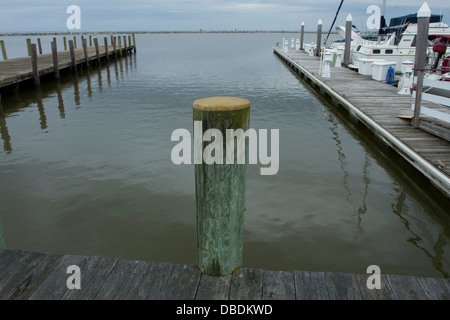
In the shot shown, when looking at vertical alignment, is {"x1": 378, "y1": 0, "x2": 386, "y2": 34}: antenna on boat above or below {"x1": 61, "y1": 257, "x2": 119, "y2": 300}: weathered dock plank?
above

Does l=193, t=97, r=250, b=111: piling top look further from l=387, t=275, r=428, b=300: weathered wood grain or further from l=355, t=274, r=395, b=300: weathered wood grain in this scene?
l=387, t=275, r=428, b=300: weathered wood grain

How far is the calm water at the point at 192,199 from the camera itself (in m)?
5.08

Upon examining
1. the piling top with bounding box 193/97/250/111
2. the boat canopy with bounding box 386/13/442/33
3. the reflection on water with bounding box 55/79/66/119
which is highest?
the boat canopy with bounding box 386/13/442/33

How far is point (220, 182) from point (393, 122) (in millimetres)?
7715

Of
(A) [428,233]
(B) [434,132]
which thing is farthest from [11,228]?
(B) [434,132]

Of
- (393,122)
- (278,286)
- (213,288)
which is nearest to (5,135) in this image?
(213,288)

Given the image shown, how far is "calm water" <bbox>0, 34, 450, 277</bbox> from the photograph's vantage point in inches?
200

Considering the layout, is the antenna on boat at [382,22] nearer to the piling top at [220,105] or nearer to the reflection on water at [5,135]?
the reflection on water at [5,135]

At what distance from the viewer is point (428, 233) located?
5.45 m

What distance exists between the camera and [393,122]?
29.1ft

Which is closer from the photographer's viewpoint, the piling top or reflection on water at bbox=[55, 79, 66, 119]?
the piling top

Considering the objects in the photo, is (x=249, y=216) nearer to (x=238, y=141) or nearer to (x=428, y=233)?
(x=428, y=233)

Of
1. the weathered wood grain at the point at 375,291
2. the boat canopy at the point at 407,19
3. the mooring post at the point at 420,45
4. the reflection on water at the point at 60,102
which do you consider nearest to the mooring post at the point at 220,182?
the weathered wood grain at the point at 375,291
